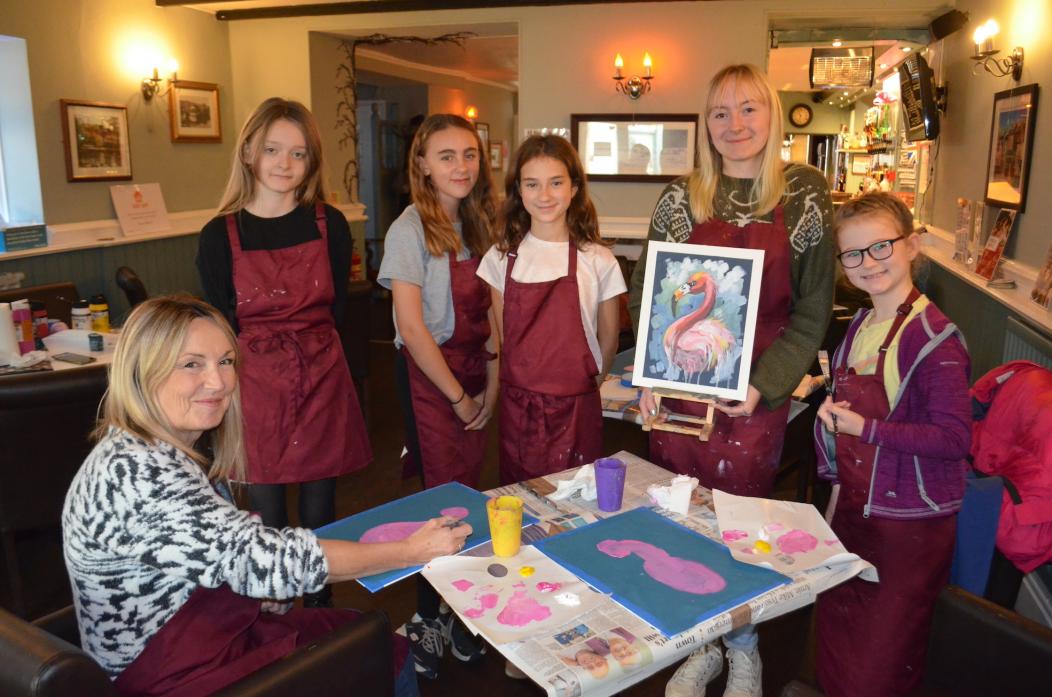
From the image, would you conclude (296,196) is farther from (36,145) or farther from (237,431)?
(36,145)

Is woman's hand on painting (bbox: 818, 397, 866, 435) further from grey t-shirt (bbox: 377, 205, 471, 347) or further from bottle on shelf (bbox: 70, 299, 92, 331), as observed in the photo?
bottle on shelf (bbox: 70, 299, 92, 331)

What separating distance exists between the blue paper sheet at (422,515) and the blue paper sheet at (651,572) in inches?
5.8

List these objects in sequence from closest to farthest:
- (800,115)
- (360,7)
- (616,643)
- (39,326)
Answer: (616,643) < (39,326) < (360,7) < (800,115)

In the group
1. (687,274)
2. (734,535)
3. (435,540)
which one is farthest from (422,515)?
(687,274)

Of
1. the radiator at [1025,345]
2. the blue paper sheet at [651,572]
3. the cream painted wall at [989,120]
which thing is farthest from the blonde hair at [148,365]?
the cream painted wall at [989,120]

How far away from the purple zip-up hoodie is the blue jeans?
1149 mm

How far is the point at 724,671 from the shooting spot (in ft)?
8.84

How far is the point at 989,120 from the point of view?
478 centimetres

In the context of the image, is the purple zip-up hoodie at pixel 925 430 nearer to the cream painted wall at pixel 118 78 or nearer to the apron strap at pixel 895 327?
the apron strap at pixel 895 327

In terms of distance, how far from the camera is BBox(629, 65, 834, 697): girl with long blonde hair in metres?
2.09

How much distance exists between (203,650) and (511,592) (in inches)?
22.0

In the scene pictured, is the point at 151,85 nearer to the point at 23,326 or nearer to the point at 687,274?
the point at 23,326

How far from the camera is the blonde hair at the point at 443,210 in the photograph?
2439 millimetres

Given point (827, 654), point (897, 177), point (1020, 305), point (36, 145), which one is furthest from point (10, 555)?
point (897, 177)
